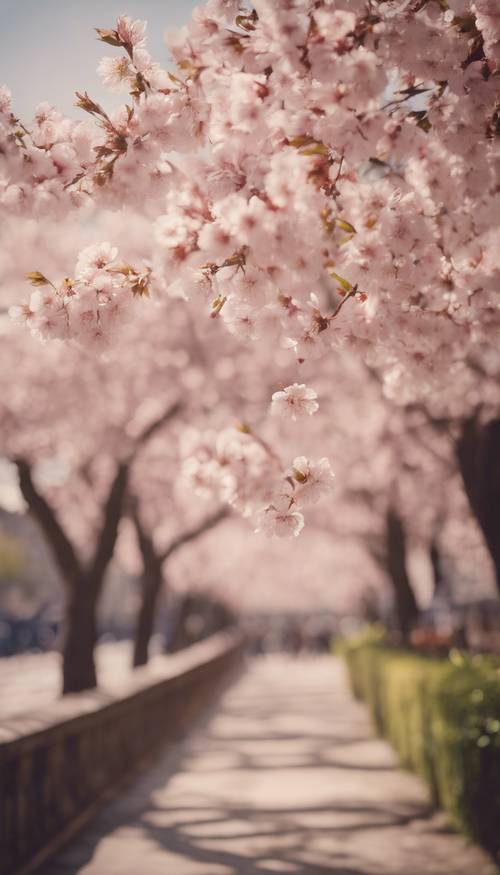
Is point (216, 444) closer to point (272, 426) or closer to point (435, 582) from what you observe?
point (272, 426)

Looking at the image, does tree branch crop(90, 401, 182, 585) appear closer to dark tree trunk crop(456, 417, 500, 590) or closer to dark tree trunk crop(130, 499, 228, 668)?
dark tree trunk crop(456, 417, 500, 590)

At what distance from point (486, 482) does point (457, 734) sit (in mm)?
2278

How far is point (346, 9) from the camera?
3.30 meters

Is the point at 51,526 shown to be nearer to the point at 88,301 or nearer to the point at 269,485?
the point at 269,485

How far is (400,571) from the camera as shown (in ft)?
56.5

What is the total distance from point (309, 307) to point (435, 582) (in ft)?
59.4

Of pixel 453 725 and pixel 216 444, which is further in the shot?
pixel 453 725

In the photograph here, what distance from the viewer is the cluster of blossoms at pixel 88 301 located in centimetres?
391

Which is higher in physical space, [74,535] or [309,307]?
[74,535]

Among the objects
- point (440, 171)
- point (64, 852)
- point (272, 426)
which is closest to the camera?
point (440, 171)

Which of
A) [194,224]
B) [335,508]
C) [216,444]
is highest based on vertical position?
[335,508]

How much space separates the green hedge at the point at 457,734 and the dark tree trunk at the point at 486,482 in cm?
112

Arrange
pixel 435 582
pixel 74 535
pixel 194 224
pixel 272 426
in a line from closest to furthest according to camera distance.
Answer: pixel 194 224 < pixel 272 426 < pixel 435 582 < pixel 74 535

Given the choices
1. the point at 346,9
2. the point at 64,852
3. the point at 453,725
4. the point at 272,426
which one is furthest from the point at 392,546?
the point at 346,9
